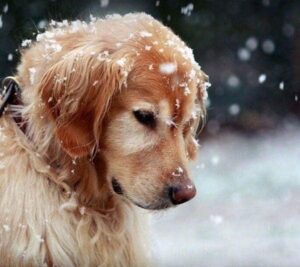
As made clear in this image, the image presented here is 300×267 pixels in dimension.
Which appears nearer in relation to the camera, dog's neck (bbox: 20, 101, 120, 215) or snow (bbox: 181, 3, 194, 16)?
dog's neck (bbox: 20, 101, 120, 215)

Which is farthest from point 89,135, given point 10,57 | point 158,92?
point 10,57

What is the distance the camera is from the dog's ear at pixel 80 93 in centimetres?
353

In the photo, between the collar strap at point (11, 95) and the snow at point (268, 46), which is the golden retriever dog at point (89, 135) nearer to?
the collar strap at point (11, 95)

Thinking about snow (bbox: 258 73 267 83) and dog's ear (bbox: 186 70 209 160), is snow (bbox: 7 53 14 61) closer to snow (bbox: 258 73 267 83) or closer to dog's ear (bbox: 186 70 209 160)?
snow (bbox: 258 73 267 83)

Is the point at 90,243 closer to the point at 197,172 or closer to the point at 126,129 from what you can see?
the point at 126,129

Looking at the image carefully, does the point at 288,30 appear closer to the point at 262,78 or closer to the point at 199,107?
the point at 262,78

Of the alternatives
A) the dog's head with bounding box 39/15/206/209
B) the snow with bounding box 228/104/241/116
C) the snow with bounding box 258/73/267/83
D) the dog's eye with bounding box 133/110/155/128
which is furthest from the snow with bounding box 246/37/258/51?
the dog's eye with bounding box 133/110/155/128

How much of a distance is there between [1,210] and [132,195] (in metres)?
0.51

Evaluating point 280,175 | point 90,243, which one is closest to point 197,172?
point 280,175

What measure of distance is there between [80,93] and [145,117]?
263 mm

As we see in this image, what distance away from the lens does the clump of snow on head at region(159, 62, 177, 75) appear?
3.54 m

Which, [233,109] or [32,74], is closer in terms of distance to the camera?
[32,74]

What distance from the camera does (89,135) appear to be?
3562 mm

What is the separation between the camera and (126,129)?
353 centimetres
